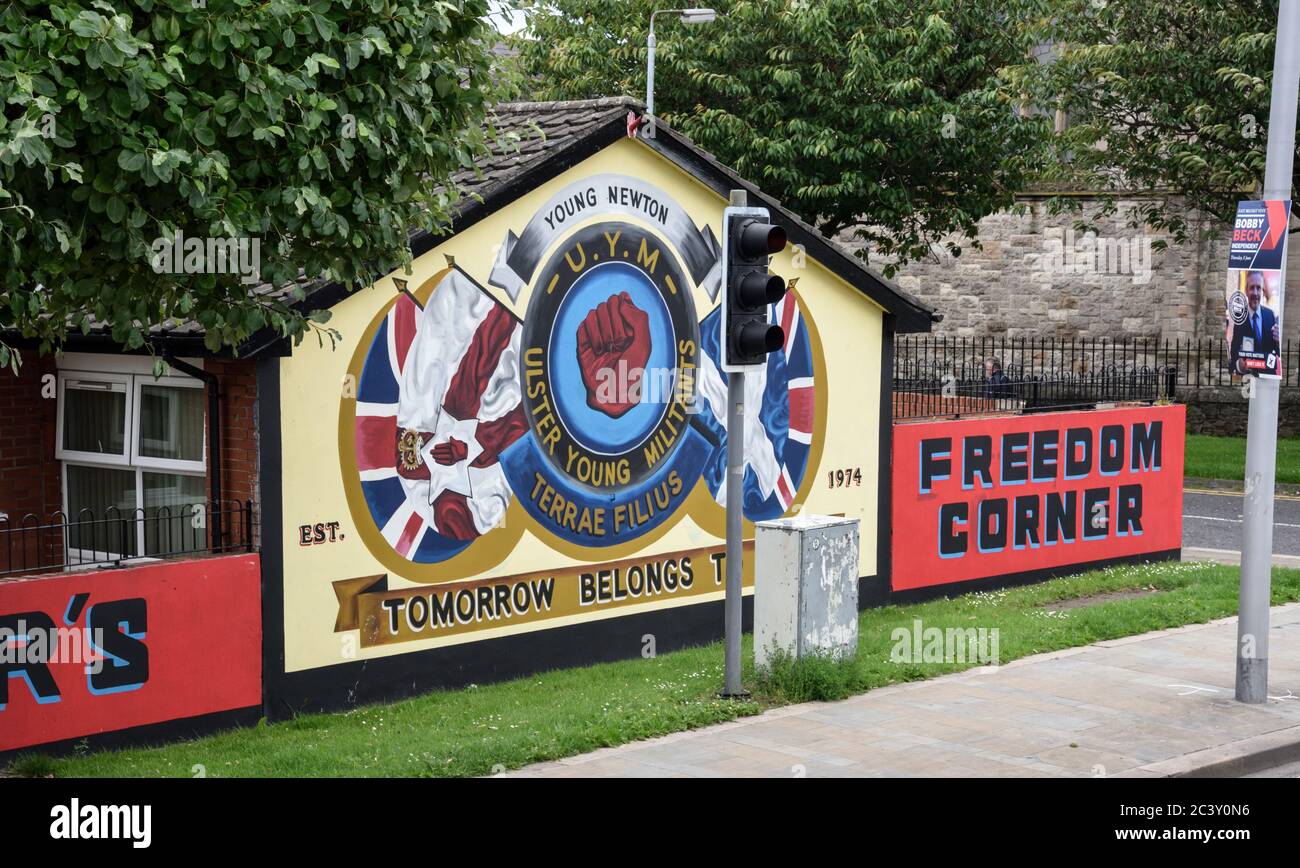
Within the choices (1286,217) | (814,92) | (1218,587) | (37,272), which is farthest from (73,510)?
(814,92)

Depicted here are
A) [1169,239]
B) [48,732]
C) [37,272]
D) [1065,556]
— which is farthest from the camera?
[1169,239]

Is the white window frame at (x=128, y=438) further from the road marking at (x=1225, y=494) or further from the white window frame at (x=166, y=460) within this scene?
the road marking at (x=1225, y=494)

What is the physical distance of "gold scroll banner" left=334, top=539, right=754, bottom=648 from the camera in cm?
1084

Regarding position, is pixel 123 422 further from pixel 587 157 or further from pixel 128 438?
pixel 587 157

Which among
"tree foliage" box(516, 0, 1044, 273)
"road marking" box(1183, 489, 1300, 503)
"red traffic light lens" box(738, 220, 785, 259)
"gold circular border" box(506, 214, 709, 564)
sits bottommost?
"road marking" box(1183, 489, 1300, 503)

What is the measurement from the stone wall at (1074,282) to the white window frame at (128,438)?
25.3 m

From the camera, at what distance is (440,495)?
1125 centimetres

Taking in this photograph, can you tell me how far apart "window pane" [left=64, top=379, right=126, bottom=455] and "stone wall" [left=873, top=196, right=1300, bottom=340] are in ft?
82.9

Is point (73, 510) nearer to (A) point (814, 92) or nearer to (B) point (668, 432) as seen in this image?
(B) point (668, 432)

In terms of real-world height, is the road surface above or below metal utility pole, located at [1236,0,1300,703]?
below

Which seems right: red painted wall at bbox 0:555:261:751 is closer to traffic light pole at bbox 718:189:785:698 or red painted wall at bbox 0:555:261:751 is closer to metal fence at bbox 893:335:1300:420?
traffic light pole at bbox 718:189:785:698

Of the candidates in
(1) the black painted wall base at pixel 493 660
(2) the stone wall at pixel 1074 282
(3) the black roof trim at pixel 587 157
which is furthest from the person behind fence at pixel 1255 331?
(2) the stone wall at pixel 1074 282

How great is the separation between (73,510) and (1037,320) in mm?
28711

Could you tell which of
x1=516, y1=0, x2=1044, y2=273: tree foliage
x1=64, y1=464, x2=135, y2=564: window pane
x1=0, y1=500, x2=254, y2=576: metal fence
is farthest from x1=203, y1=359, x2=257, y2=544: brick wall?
x1=516, y1=0, x2=1044, y2=273: tree foliage
